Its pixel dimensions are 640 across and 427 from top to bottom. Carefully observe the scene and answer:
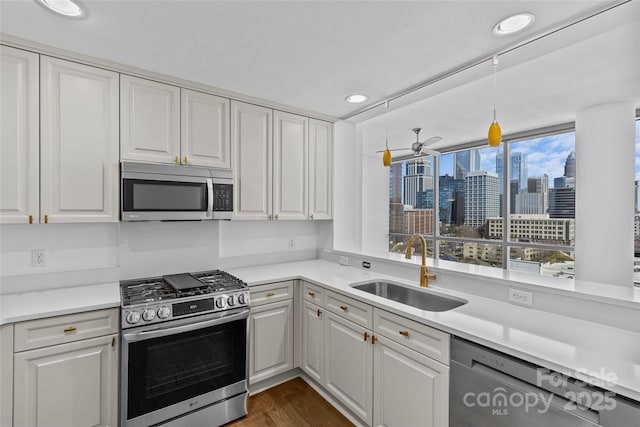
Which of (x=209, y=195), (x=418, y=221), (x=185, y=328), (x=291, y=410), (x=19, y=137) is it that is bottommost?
(x=291, y=410)

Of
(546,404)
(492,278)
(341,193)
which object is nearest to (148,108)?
(341,193)

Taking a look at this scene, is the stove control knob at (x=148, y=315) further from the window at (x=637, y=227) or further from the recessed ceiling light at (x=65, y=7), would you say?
the window at (x=637, y=227)

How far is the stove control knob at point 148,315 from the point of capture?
5.97 feet

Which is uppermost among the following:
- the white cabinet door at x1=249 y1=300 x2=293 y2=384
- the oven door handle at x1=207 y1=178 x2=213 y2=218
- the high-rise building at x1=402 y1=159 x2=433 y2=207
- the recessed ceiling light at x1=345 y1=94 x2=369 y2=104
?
the recessed ceiling light at x1=345 y1=94 x2=369 y2=104

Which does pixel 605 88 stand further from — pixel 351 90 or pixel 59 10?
pixel 59 10

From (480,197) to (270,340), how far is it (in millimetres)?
4167

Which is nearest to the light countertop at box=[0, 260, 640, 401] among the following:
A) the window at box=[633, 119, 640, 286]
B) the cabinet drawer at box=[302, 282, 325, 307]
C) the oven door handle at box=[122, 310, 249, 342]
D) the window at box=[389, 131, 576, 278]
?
the cabinet drawer at box=[302, 282, 325, 307]

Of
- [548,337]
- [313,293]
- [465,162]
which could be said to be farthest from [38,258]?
[465,162]

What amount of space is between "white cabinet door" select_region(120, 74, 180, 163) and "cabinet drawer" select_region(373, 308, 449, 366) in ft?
6.09

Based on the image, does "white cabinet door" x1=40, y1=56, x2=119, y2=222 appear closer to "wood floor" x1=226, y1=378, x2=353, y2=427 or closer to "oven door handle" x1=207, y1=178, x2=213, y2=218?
"oven door handle" x1=207, y1=178, x2=213, y2=218

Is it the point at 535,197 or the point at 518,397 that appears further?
the point at 535,197

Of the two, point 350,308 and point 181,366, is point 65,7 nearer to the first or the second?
point 181,366

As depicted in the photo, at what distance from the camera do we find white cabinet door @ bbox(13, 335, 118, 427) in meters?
1.63

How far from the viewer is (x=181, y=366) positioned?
6.48 ft
